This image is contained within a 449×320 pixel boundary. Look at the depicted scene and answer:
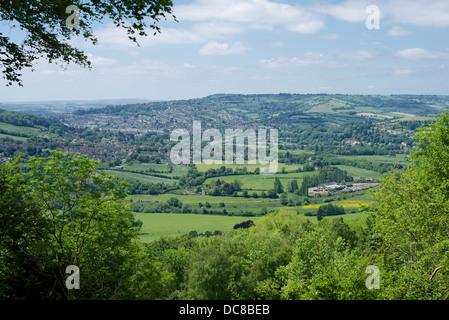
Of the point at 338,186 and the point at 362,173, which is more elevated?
the point at 362,173

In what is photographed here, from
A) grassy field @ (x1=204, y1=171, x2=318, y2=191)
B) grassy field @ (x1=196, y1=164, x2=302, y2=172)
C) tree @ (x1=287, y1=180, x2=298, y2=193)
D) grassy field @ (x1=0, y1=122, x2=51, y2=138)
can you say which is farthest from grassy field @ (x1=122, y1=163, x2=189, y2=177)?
tree @ (x1=287, y1=180, x2=298, y2=193)

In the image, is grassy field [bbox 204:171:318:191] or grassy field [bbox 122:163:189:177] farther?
grassy field [bbox 122:163:189:177]

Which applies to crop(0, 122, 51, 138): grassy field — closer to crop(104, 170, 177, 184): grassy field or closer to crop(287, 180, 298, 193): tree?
crop(104, 170, 177, 184): grassy field

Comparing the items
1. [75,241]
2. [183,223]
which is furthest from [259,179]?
[75,241]

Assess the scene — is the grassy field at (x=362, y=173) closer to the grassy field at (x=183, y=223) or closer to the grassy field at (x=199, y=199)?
the grassy field at (x=199, y=199)

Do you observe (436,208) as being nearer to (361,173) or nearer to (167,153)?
(361,173)

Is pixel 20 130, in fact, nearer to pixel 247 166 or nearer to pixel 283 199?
pixel 247 166

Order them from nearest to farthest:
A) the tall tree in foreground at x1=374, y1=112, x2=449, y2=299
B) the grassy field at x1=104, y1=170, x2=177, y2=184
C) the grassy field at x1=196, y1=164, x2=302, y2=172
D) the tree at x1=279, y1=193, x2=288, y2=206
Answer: the tall tree in foreground at x1=374, y1=112, x2=449, y2=299
the tree at x1=279, y1=193, x2=288, y2=206
the grassy field at x1=104, y1=170, x2=177, y2=184
the grassy field at x1=196, y1=164, x2=302, y2=172

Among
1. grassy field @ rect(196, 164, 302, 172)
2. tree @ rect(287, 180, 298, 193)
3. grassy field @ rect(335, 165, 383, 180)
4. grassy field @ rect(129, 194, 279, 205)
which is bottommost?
grassy field @ rect(129, 194, 279, 205)

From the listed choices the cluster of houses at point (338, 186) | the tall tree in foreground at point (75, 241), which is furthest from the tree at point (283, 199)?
the tall tree in foreground at point (75, 241)
